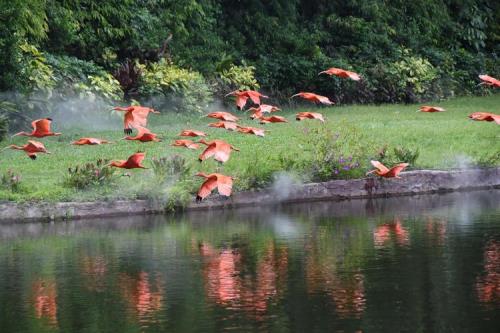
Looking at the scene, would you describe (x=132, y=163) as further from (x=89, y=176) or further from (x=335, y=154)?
(x=335, y=154)

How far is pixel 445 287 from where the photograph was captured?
30.3 ft

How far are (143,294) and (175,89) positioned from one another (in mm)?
14857

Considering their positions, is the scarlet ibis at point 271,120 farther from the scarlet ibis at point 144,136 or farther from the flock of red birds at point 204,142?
the scarlet ibis at point 144,136

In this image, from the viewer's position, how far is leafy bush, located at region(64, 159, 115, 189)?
49.6 feet

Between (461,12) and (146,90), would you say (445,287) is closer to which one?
(146,90)

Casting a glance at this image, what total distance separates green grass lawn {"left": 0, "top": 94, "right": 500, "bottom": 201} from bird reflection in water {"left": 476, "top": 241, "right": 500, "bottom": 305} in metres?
4.93

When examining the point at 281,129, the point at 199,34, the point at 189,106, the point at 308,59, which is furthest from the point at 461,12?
the point at 281,129

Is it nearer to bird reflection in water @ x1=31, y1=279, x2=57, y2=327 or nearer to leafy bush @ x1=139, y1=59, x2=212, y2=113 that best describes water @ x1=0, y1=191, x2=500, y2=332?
bird reflection in water @ x1=31, y1=279, x2=57, y2=327

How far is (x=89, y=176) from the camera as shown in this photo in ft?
49.9

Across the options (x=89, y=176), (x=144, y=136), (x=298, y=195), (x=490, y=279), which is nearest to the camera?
(x=490, y=279)

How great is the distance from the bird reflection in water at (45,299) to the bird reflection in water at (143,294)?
539 mm

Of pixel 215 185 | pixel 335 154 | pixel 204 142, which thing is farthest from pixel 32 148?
pixel 335 154

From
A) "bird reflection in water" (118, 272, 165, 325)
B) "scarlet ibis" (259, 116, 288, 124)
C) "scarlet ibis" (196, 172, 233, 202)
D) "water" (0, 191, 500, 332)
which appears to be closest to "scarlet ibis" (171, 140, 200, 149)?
"scarlet ibis" (196, 172, 233, 202)

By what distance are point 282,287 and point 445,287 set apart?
1241 millimetres
